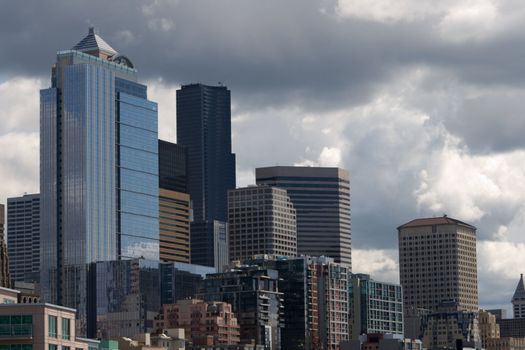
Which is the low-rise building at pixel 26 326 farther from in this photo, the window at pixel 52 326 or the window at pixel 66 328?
the window at pixel 66 328

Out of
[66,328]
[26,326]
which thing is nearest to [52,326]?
[26,326]

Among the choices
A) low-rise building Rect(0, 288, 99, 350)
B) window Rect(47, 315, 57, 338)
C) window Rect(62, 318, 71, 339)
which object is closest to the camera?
low-rise building Rect(0, 288, 99, 350)

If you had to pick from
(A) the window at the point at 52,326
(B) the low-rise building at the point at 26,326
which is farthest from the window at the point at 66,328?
(B) the low-rise building at the point at 26,326

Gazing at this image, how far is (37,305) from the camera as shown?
174 metres

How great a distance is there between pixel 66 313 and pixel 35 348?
29.0 ft

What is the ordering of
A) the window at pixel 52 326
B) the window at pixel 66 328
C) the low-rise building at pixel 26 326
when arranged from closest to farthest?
the low-rise building at pixel 26 326
the window at pixel 52 326
the window at pixel 66 328

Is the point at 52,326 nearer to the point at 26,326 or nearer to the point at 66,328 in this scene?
the point at 26,326

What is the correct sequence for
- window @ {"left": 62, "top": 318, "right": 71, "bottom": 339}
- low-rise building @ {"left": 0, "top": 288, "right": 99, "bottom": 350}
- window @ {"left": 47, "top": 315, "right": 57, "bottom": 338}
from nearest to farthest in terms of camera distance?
low-rise building @ {"left": 0, "top": 288, "right": 99, "bottom": 350} → window @ {"left": 47, "top": 315, "right": 57, "bottom": 338} → window @ {"left": 62, "top": 318, "right": 71, "bottom": 339}

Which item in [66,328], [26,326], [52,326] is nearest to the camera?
[26,326]

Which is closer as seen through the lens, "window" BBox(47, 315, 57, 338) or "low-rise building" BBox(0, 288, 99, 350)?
Result: "low-rise building" BBox(0, 288, 99, 350)

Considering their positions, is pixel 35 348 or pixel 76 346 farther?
pixel 76 346

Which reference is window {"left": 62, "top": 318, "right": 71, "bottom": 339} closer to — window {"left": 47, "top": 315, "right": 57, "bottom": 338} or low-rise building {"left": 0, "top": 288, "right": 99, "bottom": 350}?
window {"left": 47, "top": 315, "right": 57, "bottom": 338}

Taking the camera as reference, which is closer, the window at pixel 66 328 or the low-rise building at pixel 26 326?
the low-rise building at pixel 26 326

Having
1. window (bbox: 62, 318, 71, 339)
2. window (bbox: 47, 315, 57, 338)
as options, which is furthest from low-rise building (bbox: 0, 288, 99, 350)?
window (bbox: 62, 318, 71, 339)
